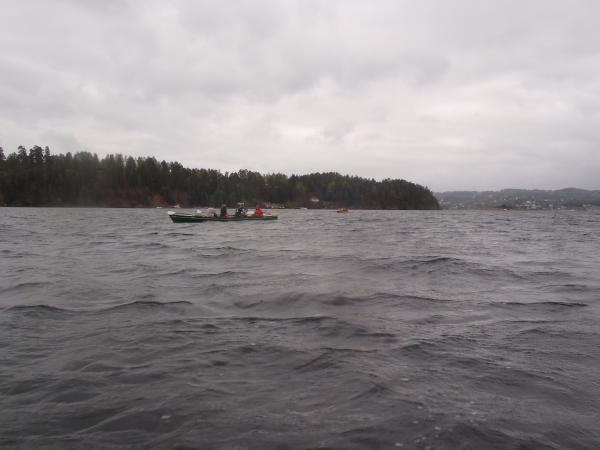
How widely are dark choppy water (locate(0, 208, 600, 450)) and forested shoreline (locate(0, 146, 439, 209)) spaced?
138077mm

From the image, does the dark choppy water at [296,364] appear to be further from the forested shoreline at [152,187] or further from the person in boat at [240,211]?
the forested shoreline at [152,187]

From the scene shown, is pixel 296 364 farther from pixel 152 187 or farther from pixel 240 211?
pixel 152 187

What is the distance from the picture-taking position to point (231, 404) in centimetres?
479

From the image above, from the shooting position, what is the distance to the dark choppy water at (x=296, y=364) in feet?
14.0

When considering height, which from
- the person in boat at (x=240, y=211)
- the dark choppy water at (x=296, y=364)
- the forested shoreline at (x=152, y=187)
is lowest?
the dark choppy water at (x=296, y=364)

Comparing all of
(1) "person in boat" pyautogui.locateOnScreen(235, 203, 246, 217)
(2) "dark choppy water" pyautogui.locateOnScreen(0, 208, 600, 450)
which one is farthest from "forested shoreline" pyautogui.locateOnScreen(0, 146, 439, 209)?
(2) "dark choppy water" pyautogui.locateOnScreen(0, 208, 600, 450)

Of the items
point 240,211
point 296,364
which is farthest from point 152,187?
point 296,364

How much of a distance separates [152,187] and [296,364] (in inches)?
6191

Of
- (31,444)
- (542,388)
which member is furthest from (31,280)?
(542,388)

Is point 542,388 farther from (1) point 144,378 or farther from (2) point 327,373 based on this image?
(1) point 144,378

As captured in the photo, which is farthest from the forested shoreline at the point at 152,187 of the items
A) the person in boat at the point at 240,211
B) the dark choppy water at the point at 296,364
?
the dark choppy water at the point at 296,364

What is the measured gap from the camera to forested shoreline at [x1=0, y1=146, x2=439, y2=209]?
13025 cm

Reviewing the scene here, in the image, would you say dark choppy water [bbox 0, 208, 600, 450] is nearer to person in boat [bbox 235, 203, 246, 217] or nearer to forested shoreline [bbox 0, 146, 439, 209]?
person in boat [bbox 235, 203, 246, 217]

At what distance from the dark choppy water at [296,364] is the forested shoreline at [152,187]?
453 feet
